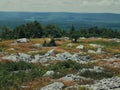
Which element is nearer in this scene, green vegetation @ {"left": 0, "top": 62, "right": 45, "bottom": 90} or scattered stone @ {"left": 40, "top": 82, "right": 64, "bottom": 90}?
scattered stone @ {"left": 40, "top": 82, "right": 64, "bottom": 90}

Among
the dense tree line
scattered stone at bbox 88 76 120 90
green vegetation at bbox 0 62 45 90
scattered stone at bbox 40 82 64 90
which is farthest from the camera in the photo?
the dense tree line

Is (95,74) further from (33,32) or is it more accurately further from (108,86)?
(33,32)

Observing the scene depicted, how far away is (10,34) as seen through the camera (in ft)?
495

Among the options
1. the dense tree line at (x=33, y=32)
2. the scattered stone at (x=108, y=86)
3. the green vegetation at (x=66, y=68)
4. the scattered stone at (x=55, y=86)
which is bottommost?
the dense tree line at (x=33, y=32)

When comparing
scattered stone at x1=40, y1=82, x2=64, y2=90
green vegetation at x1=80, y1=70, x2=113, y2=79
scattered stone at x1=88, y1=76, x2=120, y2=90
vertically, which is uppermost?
scattered stone at x1=88, y1=76, x2=120, y2=90

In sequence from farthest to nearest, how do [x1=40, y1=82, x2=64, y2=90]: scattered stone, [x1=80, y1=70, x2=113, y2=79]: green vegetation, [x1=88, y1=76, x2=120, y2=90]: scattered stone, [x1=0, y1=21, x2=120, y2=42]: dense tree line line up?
[x1=0, y1=21, x2=120, y2=42]: dense tree line, [x1=80, y1=70, x2=113, y2=79]: green vegetation, [x1=40, y1=82, x2=64, y2=90]: scattered stone, [x1=88, y1=76, x2=120, y2=90]: scattered stone

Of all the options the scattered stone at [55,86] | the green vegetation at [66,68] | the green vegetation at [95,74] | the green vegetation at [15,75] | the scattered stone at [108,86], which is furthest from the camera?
the green vegetation at [66,68]

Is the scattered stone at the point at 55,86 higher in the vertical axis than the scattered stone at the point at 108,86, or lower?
lower

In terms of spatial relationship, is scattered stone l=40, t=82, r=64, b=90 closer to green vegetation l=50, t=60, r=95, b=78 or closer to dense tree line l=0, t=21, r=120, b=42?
green vegetation l=50, t=60, r=95, b=78

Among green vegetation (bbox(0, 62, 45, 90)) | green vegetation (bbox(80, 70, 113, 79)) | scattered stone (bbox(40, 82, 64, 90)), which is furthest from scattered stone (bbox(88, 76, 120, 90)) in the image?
green vegetation (bbox(0, 62, 45, 90))

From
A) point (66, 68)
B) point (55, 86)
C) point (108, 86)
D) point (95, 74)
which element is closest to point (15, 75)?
point (66, 68)

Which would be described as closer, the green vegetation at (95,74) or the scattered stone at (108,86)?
the scattered stone at (108,86)

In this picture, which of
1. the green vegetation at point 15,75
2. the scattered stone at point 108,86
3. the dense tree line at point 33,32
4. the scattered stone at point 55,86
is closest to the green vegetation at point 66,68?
the green vegetation at point 15,75

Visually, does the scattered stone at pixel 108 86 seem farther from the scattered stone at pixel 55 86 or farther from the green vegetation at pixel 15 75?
the green vegetation at pixel 15 75
